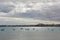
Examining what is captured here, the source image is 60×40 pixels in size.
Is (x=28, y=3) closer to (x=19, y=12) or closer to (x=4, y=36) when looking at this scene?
(x=19, y=12)

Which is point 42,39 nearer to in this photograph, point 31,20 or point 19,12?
point 31,20

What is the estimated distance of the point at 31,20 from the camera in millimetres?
1965

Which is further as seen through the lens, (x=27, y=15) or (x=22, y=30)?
(x=22, y=30)

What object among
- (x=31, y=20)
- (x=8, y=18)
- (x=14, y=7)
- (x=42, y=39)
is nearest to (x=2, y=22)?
(x=8, y=18)

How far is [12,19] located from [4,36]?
28cm

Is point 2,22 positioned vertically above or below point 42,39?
above

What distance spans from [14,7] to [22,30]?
1.53ft

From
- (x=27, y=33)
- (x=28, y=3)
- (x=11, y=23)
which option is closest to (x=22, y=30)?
(x=27, y=33)

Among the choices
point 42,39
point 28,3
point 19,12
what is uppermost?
point 28,3

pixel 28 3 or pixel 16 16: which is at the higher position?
pixel 28 3

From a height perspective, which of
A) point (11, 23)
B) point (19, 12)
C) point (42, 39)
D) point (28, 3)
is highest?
point (28, 3)

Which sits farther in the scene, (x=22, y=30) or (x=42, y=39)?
(x=22, y=30)

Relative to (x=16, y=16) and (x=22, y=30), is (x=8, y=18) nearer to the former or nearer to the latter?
(x=16, y=16)

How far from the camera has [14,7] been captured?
6.40 feet
